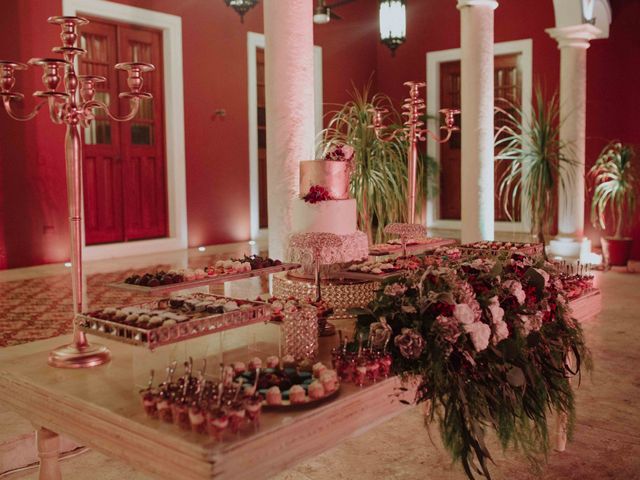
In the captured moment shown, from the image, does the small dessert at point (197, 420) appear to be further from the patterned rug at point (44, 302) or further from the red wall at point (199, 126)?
the red wall at point (199, 126)

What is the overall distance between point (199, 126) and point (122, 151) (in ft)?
3.42

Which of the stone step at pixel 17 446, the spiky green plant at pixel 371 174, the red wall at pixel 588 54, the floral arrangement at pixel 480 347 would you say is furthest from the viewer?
the red wall at pixel 588 54

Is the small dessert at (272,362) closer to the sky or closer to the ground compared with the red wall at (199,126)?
closer to the ground

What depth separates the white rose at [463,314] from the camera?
211cm

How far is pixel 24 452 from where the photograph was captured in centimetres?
289

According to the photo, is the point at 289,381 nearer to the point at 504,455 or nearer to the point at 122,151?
the point at 504,455

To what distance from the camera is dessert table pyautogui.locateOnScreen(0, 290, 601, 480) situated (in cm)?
160

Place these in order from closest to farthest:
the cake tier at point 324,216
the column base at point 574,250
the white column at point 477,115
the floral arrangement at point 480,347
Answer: the floral arrangement at point 480,347 → the cake tier at point 324,216 → the white column at point 477,115 → the column base at point 574,250

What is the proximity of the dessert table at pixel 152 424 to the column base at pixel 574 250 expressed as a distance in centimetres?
670

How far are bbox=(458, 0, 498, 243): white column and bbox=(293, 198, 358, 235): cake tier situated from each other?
3423 mm

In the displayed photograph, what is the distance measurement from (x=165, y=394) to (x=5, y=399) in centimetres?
75

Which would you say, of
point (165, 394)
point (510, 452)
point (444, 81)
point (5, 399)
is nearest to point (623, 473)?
point (510, 452)

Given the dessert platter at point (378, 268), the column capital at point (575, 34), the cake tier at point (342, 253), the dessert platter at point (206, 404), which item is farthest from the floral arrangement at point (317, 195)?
the column capital at point (575, 34)

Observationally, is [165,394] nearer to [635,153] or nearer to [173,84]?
[173,84]
